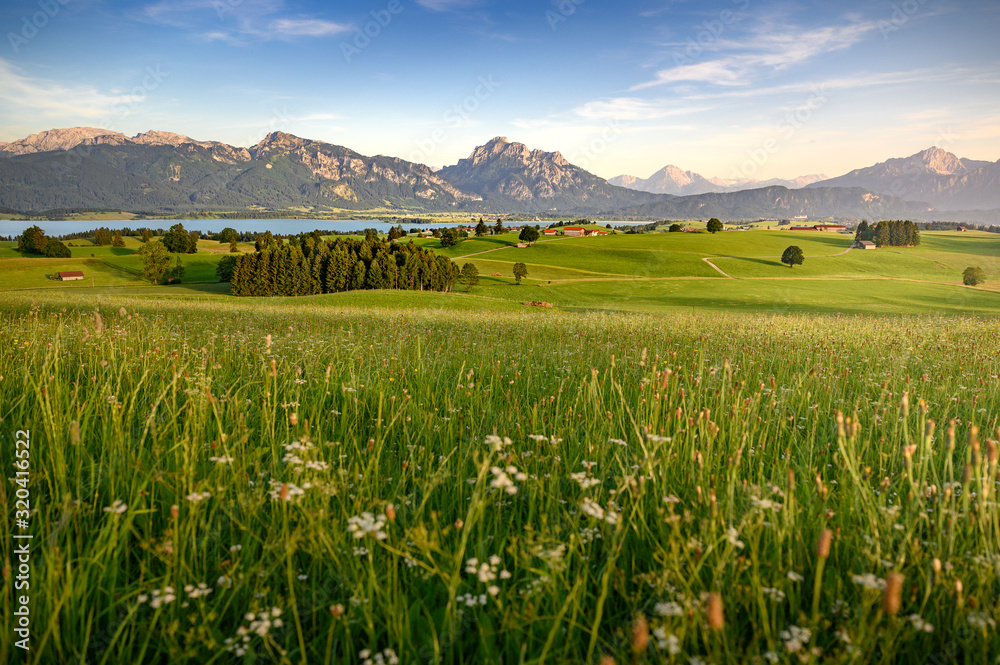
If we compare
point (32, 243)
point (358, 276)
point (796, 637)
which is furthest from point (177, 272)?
point (796, 637)

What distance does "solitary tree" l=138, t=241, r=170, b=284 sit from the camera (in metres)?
84.2

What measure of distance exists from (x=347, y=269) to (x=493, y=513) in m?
83.6

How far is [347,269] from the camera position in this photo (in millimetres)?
81625

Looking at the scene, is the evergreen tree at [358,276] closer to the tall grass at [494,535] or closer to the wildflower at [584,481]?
the tall grass at [494,535]

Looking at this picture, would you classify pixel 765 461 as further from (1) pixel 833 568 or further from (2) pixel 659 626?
(2) pixel 659 626

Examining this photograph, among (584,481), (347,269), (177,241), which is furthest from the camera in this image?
(177,241)

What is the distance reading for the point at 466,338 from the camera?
11211 millimetres

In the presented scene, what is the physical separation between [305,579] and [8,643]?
1.20m

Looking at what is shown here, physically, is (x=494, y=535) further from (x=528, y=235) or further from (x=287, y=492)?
(x=528, y=235)

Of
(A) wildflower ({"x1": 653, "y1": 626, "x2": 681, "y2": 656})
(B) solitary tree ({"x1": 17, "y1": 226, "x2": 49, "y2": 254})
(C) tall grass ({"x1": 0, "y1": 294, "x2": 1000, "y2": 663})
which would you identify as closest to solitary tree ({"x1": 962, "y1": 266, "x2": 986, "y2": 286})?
(C) tall grass ({"x1": 0, "y1": 294, "x2": 1000, "y2": 663})

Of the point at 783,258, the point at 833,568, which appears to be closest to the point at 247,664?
the point at 833,568

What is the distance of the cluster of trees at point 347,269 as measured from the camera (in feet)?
265

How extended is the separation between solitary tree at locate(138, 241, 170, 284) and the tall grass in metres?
97.3

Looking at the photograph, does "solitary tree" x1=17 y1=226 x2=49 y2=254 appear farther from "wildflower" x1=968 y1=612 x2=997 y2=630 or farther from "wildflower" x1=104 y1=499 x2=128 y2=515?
"wildflower" x1=968 y1=612 x2=997 y2=630
